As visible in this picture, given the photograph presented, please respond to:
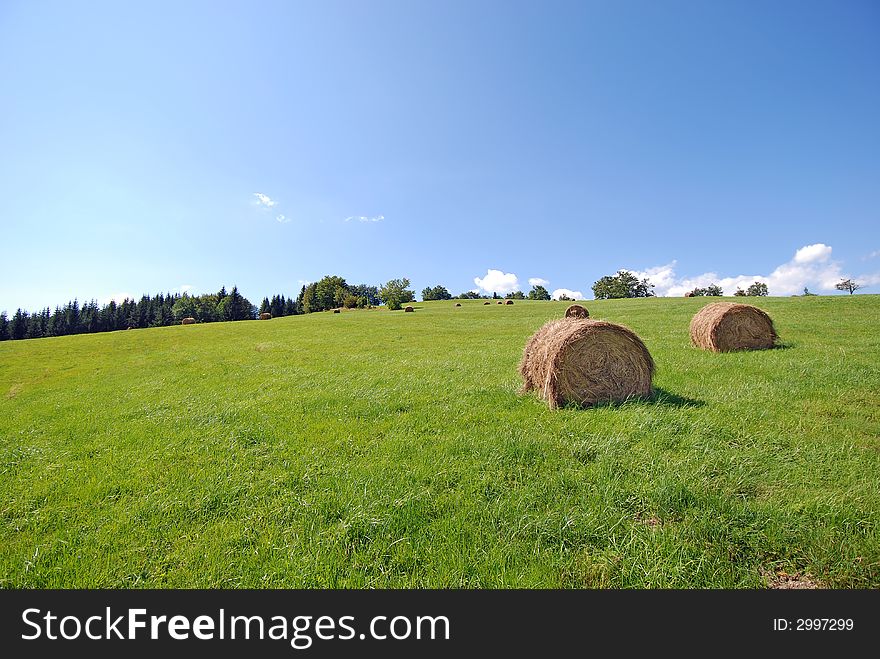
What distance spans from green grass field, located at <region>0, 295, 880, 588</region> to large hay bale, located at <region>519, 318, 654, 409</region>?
0.53 meters

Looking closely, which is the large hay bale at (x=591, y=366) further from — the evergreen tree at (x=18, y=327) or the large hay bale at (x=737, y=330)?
the evergreen tree at (x=18, y=327)

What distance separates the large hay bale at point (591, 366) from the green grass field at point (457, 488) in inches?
21.1

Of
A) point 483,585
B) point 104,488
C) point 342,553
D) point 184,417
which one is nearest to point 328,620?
point 342,553

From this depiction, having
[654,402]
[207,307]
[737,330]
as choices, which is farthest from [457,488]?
[207,307]

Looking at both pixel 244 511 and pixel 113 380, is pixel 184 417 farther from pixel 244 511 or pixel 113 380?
pixel 113 380

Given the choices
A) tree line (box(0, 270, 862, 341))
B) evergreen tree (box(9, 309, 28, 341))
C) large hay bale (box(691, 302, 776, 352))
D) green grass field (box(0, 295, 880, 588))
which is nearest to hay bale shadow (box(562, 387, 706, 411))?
green grass field (box(0, 295, 880, 588))

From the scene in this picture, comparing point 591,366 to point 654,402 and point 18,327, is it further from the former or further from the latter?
point 18,327

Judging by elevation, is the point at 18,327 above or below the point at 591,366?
above

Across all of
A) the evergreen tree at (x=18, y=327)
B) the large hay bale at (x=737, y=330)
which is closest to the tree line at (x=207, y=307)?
the evergreen tree at (x=18, y=327)

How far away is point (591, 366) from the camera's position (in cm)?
838

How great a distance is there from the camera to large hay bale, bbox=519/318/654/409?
8.11 m

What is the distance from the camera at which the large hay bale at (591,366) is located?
8.11m

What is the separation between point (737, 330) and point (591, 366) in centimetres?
1118

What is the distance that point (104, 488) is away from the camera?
5250 millimetres
